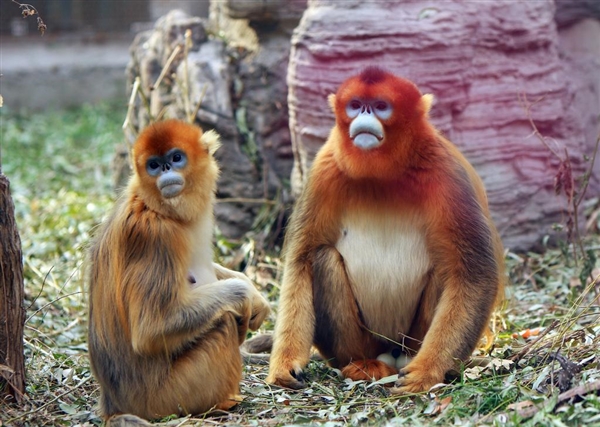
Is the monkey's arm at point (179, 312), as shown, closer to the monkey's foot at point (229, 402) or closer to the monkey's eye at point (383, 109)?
the monkey's foot at point (229, 402)

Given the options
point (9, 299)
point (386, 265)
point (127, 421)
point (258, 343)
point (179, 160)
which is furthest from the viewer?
point (258, 343)

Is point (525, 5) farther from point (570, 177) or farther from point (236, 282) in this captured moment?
point (236, 282)

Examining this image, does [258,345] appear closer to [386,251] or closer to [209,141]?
[386,251]

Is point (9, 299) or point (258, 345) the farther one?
point (258, 345)

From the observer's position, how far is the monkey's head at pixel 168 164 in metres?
3.98

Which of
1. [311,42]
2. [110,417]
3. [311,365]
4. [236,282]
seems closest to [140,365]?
[110,417]

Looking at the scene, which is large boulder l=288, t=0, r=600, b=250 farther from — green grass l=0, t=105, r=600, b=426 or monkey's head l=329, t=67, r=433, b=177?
monkey's head l=329, t=67, r=433, b=177

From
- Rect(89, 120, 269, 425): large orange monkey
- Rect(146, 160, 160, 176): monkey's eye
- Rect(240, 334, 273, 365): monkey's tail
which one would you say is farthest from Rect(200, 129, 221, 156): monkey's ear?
Rect(240, 334, 273, 365): monkey's tail

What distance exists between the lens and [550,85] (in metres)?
6.92

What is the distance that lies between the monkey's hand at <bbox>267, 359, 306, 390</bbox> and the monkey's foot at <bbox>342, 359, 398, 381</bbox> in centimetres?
26

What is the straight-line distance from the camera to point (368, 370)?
4586 mm

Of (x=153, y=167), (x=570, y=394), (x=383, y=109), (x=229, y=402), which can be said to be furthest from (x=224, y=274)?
(x=570, y=394)

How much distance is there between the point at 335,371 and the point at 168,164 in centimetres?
151

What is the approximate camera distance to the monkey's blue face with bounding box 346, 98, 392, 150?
14.0ft
